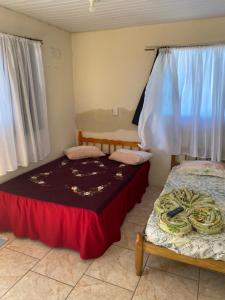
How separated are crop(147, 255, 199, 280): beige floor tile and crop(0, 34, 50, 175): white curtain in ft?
5.63

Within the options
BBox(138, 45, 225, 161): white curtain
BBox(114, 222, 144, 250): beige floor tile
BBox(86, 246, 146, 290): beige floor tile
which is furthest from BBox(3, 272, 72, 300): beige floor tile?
BBox(138, 45, 225, 161): white curtain

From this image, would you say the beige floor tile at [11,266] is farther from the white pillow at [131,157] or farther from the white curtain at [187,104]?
the white curtain at [187,104]

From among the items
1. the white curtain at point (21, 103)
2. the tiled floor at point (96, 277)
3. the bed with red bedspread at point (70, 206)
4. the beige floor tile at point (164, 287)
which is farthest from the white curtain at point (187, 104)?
the beige floor tile at point (164, 287)

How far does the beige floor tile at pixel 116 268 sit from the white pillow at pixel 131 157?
116cm

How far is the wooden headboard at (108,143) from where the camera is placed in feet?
11.7

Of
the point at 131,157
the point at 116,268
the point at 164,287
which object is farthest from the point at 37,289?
the point at 131,157

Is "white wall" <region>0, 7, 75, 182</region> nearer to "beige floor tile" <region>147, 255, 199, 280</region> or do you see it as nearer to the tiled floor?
the tiled floor

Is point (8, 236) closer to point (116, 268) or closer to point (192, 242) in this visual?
point (116, 268)

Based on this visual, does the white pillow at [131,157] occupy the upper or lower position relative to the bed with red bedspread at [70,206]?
upper

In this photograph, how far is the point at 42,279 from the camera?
1930mm

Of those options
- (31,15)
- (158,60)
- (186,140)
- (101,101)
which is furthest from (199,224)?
(31,15)

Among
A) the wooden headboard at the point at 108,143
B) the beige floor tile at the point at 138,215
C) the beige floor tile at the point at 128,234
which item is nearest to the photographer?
the beige floor tile at the point at 128,234

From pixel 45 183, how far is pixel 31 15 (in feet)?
6.31

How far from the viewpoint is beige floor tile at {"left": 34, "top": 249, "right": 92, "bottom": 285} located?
6.43 ft
